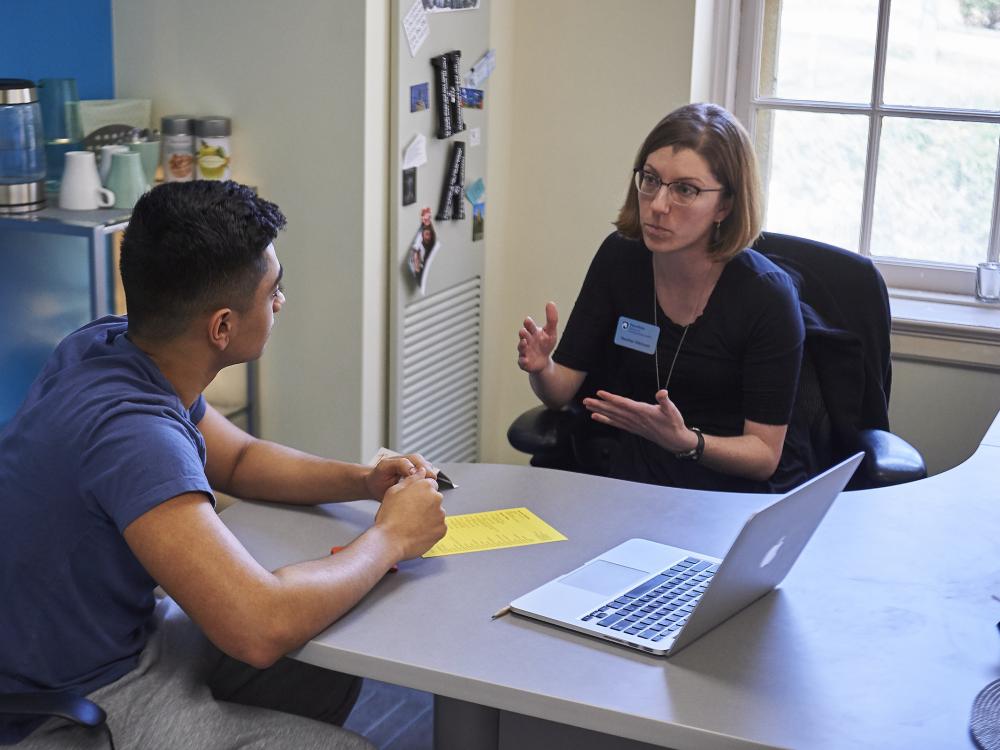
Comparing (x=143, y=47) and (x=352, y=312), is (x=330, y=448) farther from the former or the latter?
(x=143, y=47)

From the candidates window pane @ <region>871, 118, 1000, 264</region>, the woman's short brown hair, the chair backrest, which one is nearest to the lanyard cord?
the woman's short brown hair

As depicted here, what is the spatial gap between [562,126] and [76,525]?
2395 millimetres

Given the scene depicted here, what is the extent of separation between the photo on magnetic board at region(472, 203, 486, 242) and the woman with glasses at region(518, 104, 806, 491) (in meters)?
1.06

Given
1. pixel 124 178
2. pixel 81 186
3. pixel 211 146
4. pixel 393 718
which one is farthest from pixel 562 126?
pixel 393 718

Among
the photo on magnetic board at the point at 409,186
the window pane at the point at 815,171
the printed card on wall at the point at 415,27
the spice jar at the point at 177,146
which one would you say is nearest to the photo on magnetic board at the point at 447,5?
the printed card on wall at the point at 415,27

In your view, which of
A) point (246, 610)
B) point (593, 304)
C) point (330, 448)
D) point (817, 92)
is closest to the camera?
point (246, 610)

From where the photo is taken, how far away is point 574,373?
2596 mm

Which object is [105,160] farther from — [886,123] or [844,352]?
[886,123]

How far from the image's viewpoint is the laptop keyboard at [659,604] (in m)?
1.51

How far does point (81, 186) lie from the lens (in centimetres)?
284

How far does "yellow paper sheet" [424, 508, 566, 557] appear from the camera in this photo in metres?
1.74

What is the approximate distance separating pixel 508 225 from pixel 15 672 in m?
2.49

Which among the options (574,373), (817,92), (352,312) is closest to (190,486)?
(574,373)

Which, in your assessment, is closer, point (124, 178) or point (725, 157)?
point (725, 157)
